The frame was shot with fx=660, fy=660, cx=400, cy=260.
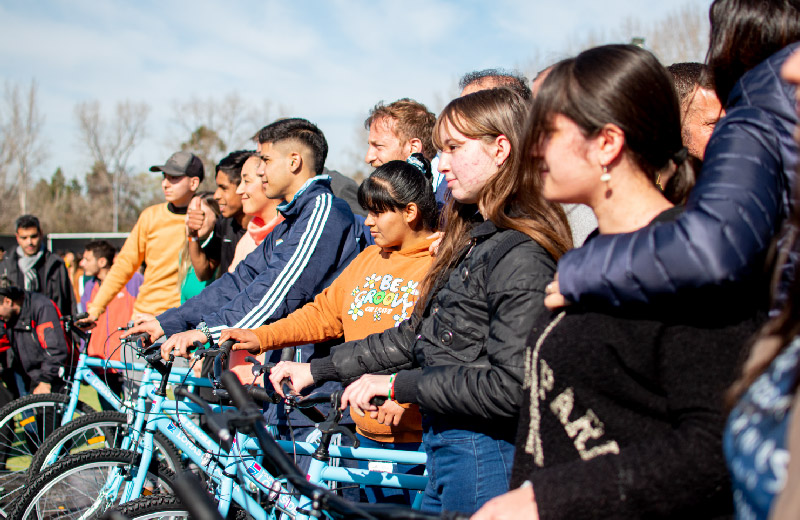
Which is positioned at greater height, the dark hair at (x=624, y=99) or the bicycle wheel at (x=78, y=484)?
the dark hair at (x=624, y=99)

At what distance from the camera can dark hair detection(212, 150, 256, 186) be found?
18.8 feet

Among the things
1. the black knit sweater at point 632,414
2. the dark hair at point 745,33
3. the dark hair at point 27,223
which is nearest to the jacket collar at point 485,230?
the black knit sweater at point 632,414

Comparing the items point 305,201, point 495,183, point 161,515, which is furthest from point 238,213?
point 495,183

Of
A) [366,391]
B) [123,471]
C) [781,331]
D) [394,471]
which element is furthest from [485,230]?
[123,471]

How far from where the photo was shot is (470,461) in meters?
2.10

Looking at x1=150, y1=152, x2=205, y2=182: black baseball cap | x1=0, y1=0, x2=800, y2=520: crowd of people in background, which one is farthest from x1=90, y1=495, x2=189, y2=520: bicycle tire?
x1=150, y1=152, x2=205, y2=182: black baseball cap

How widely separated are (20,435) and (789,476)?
5.54m

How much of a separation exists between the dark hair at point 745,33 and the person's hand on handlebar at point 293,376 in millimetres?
1872

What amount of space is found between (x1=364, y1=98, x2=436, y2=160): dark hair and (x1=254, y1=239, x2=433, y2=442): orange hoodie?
4.76 feet

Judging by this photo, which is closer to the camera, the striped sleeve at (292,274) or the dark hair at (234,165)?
the striped sleeve at (292,274)

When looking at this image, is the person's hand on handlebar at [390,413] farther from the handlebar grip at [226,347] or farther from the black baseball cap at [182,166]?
the black baseball cap at [182,166]

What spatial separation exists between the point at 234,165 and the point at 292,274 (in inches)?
99.5

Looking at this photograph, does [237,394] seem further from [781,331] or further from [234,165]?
[234,165]

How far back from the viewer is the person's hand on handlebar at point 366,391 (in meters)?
2.23
